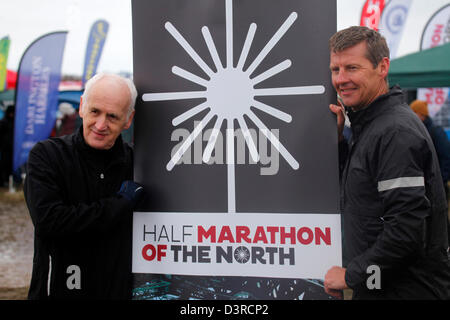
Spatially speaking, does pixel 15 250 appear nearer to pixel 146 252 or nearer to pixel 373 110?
pixel 146 252

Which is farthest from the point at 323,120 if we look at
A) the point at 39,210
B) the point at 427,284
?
the point at 39,210

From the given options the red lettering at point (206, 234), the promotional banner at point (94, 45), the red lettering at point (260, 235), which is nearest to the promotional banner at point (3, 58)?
the promotional banner at point (94, 45)

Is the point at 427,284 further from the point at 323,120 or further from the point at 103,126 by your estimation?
the point at 103,126

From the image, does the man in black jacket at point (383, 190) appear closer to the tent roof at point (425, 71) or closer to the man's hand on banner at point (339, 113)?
the man's hand on banner at point (339, 113)

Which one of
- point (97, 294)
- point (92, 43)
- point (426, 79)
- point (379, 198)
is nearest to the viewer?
point (379, 198)

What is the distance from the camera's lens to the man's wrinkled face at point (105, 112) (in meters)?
1.54

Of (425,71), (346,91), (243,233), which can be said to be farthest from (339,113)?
(425,71)

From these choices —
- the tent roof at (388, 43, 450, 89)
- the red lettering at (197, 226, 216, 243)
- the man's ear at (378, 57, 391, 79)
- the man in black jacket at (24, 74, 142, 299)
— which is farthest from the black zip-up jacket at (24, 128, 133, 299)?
the tent roof at (388, 43, 450, 89)

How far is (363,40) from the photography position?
1.40m

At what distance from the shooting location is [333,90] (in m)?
1.46

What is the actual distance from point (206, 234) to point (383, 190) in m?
0.63

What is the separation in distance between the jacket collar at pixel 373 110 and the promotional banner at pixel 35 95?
22.4 ft

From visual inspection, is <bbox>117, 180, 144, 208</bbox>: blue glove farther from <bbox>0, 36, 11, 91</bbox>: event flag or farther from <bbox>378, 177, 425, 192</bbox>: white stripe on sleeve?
<bbox>0, 36, 11, 91</bbox>: event flag
